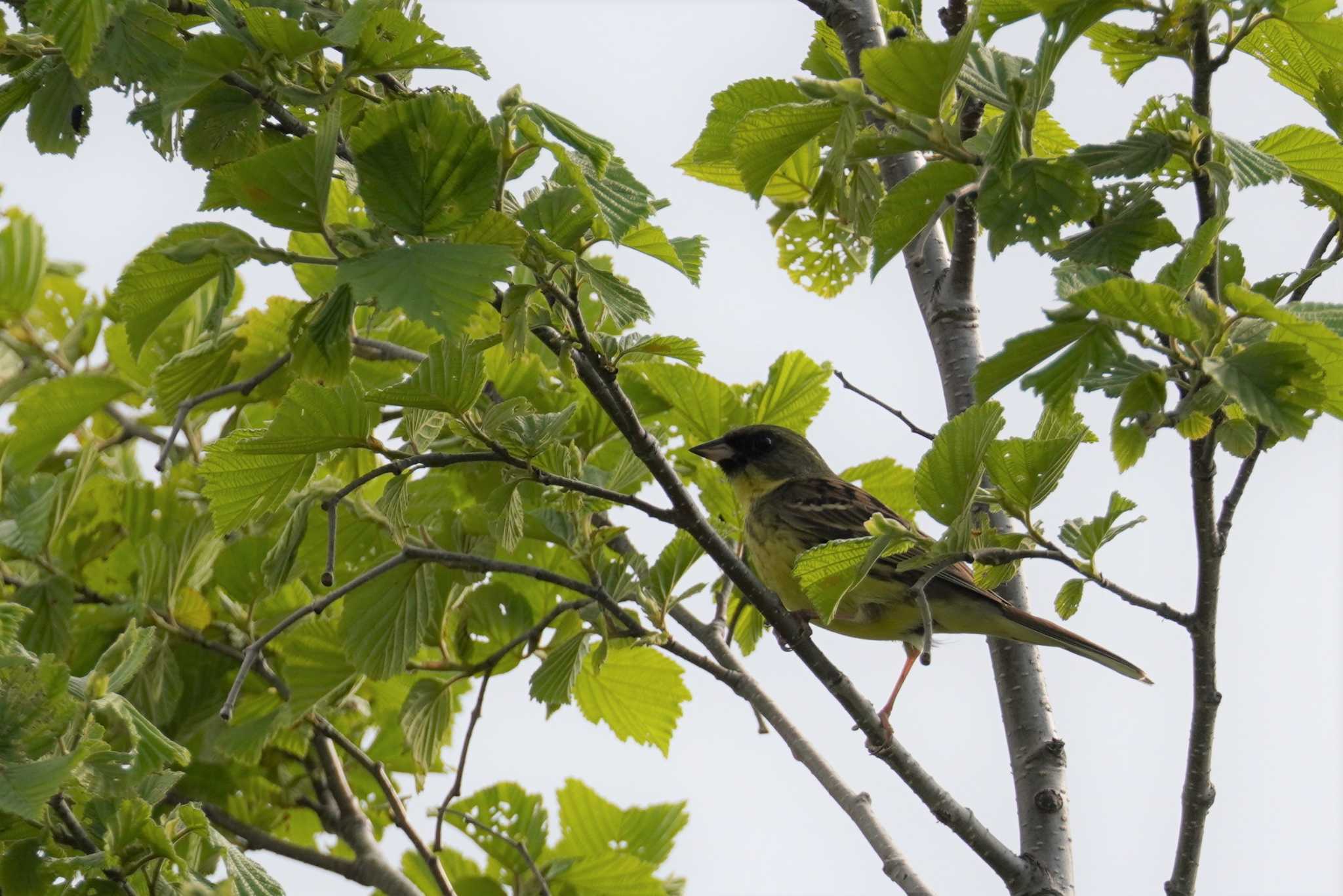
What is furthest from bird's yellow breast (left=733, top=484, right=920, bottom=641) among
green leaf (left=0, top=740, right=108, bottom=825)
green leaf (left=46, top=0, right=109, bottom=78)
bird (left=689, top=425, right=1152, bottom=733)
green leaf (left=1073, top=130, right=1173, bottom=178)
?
green leaf (left=46, top=0, right=109, bottom=78)

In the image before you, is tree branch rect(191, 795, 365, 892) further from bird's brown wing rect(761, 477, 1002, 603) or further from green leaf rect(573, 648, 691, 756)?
bird's brown wing rect(761, 477, 1002, 603)

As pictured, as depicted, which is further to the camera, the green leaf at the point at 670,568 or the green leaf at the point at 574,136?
the green leaf at the point at 670,568

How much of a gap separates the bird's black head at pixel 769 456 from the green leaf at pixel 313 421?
2352 millimetres

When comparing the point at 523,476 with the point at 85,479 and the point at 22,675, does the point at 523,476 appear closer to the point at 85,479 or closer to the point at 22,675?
the point at 22,675

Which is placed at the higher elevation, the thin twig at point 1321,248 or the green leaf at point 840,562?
the thin twig at point 1321,248

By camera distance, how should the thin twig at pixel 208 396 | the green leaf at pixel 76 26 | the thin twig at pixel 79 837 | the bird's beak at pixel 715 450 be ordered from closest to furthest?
the green leaf at pixel 76 26 < the thin twig at pixel 79 837 < the thin twig at pixel 208 396 < the bird's beak at pixel 715 450

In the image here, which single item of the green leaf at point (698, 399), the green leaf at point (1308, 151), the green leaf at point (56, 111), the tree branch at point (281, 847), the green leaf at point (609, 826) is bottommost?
the tree branch at point (281, 847)

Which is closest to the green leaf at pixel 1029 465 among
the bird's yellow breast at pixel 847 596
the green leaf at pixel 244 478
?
the green leaf at pixel 244 478

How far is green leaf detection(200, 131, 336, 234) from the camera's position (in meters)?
2.32

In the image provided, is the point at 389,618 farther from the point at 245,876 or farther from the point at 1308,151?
the point at 1308,151

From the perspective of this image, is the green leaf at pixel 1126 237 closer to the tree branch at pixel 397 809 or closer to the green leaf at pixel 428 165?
the green leaf at pixel 428 165

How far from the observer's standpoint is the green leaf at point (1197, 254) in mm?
2234

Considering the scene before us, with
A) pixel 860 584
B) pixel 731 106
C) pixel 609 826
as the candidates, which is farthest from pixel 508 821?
pixel 731 106

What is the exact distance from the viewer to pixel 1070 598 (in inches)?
108
